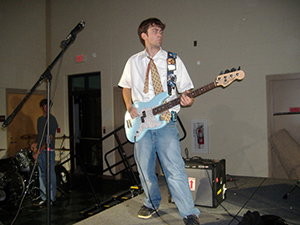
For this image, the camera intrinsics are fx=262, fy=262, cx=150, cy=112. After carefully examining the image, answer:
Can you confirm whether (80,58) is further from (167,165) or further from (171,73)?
(167,165)

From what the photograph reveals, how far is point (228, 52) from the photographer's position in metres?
4.74

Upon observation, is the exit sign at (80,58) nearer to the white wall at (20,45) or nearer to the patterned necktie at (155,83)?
the white wall at (20,45)

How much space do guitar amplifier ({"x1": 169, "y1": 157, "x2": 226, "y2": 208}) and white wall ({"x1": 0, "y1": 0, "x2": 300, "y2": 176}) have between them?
6.31 feet

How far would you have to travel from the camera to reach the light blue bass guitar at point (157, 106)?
7.24 ft

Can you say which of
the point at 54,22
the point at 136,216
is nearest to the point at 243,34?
the point at 136,216

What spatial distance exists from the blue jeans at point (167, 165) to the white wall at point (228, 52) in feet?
8.89

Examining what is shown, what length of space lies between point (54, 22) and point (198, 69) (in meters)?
4.24

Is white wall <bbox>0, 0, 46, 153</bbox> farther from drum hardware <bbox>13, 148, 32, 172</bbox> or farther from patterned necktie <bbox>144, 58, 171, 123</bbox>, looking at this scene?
patterned necktie <bbox>144, 58, 171, 123</bbox>

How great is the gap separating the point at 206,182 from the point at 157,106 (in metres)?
1.06

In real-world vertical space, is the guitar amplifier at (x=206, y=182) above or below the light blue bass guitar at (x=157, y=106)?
below

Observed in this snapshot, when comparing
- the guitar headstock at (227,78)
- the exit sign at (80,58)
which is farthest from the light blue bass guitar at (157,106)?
the exit sign at (80,58)

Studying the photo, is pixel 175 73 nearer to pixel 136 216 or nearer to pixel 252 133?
pixel 136 216

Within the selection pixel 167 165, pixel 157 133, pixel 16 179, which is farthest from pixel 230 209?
pixel 16 179

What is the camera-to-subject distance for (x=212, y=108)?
489 cm
